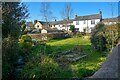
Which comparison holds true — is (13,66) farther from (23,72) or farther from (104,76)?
(104,76)

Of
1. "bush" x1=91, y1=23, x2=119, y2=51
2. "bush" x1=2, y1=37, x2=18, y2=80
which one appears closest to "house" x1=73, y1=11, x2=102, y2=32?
"bush" x1=91, y1=23, x2=119, y2=51

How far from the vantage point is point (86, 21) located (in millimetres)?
57531

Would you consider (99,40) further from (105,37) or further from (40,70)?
(40,70)

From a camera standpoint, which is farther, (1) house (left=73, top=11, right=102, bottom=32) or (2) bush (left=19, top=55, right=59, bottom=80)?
(1) house (left=73, top=11, right=102, bottom=32)

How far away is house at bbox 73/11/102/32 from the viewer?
54947 millimetres

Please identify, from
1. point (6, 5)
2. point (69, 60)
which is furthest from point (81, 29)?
point (6, 5)

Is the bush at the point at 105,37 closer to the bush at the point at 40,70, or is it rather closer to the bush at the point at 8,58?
the bush at the point at 40,70

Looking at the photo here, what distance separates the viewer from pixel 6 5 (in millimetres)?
10648

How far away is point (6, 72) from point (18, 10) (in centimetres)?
394

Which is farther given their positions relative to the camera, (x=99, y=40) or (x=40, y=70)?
(x=99, y=40)

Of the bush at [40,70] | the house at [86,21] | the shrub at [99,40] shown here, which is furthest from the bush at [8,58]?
the house at [86,21]

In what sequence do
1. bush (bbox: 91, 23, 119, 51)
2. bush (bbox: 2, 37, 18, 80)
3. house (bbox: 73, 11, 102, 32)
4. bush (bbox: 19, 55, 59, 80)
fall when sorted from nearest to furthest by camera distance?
bush (bbox: 19, 55, 59, 80) → bush (bbox: 2, 37, 18, 80) → bush (bbox: 91, 23, 119, 51) → house (bbox: 73, 11, 102, 32)

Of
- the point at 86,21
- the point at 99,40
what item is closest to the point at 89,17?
the point at 86,21

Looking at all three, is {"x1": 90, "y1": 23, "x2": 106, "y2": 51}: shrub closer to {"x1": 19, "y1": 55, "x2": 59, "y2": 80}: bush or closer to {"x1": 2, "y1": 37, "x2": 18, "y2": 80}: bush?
{"x1": 19, "y1": 55, "x2": 59, "y2": 80}: bush
